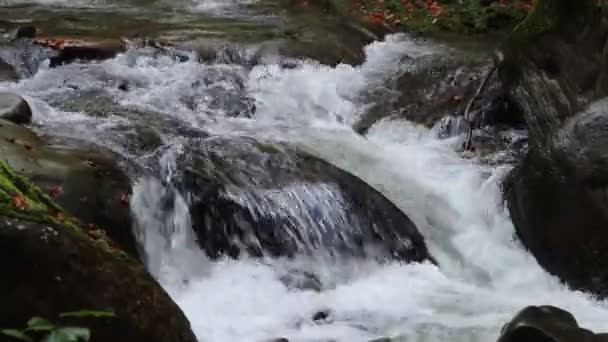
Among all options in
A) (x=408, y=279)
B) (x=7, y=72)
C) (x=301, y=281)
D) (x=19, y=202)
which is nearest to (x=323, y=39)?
(x=7, y=72)

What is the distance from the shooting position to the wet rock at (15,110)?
25.2 ft

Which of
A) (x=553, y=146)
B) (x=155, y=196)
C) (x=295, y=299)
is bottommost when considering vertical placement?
(x=295, y=299)

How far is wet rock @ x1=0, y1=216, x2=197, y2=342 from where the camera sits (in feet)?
11.6

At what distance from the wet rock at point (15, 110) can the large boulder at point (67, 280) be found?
379 cm

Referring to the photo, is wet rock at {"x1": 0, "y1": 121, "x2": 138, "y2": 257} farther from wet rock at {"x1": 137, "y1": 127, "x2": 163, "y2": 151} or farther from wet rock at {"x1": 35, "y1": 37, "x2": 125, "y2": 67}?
wet rock at {"x1": 35, "y1": 37, "x2": 125, "y2": 67}

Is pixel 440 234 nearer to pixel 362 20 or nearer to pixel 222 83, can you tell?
pixel 222 83

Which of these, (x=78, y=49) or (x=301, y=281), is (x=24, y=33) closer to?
(x=78, y=49)

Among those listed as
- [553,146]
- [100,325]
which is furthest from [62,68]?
[100,325]

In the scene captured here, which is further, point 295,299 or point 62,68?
point 62,68

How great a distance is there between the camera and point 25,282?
355 cm

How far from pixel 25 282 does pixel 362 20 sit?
403 inches

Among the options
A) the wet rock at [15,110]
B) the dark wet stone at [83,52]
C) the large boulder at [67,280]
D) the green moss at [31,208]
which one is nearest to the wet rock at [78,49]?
the dark wet stone at [83,52]

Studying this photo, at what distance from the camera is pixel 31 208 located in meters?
3.75

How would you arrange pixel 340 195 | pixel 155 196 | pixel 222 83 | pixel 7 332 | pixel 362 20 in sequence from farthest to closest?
pixel 362 20
pixel 222 83
pixel 340 195
pixel 155 196
pixel 7 332
